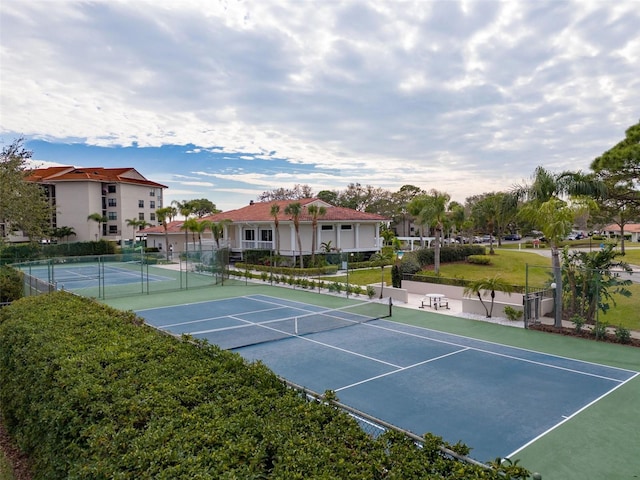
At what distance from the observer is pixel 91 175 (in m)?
70.2

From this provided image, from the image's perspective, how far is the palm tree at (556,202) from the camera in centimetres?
1525

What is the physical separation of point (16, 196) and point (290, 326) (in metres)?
23.8

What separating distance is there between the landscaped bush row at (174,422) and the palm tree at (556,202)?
13043 mm

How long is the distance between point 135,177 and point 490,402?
266 ft

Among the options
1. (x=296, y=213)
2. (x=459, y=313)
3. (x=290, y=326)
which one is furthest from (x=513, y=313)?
(x=296, y=213)

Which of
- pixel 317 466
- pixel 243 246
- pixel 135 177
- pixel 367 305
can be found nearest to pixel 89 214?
pixel 135 177

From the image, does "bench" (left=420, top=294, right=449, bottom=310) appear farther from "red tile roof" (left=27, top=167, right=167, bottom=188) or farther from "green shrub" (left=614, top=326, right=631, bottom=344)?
"red tile roof" (left=27, top=167, right=167, bottom=188)

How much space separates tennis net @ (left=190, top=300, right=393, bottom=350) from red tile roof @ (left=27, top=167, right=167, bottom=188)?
6075 cm

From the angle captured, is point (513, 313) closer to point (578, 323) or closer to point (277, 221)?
point (578, 323)

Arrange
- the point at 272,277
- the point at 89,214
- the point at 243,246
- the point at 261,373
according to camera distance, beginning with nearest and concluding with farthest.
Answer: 1. the point at 261,373
2. the point at 272,277
3. the point at 243,246
4. the point at 89,214

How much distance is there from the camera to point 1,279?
1817 cm

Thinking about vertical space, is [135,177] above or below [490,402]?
above

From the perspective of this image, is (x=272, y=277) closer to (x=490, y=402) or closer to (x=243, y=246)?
(x=243, y=246)

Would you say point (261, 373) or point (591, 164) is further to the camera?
point (591, 164)
